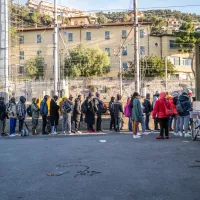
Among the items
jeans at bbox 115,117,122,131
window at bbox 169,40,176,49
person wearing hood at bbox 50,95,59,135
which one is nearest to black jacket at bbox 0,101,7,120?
person wearing hood at bbox 50,95,59,135

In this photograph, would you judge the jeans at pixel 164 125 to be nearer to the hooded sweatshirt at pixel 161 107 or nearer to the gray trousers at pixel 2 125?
the hooded sweatshirt at pixel 161 107

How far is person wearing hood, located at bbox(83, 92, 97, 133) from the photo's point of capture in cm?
1509

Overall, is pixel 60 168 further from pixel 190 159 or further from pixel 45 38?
pixel 45 38

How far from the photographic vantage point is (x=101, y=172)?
6660 millimetres

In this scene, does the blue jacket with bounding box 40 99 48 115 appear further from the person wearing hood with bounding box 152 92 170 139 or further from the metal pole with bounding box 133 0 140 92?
the metal pole with bounding box 133 0 140 92

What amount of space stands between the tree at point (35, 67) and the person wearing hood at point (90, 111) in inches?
1732

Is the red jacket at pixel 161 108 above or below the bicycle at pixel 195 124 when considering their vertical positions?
above

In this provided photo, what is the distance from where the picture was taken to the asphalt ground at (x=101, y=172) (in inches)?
205

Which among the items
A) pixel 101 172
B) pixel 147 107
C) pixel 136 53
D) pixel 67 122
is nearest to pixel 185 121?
pixel 147 107

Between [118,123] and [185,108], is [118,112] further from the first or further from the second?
[185,108]

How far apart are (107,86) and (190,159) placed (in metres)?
44.5

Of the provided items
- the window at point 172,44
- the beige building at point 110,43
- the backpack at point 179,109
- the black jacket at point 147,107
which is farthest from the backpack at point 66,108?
the window at point 172,44

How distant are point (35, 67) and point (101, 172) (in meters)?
53.4

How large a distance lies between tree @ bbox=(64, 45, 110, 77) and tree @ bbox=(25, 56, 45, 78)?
5.22m
